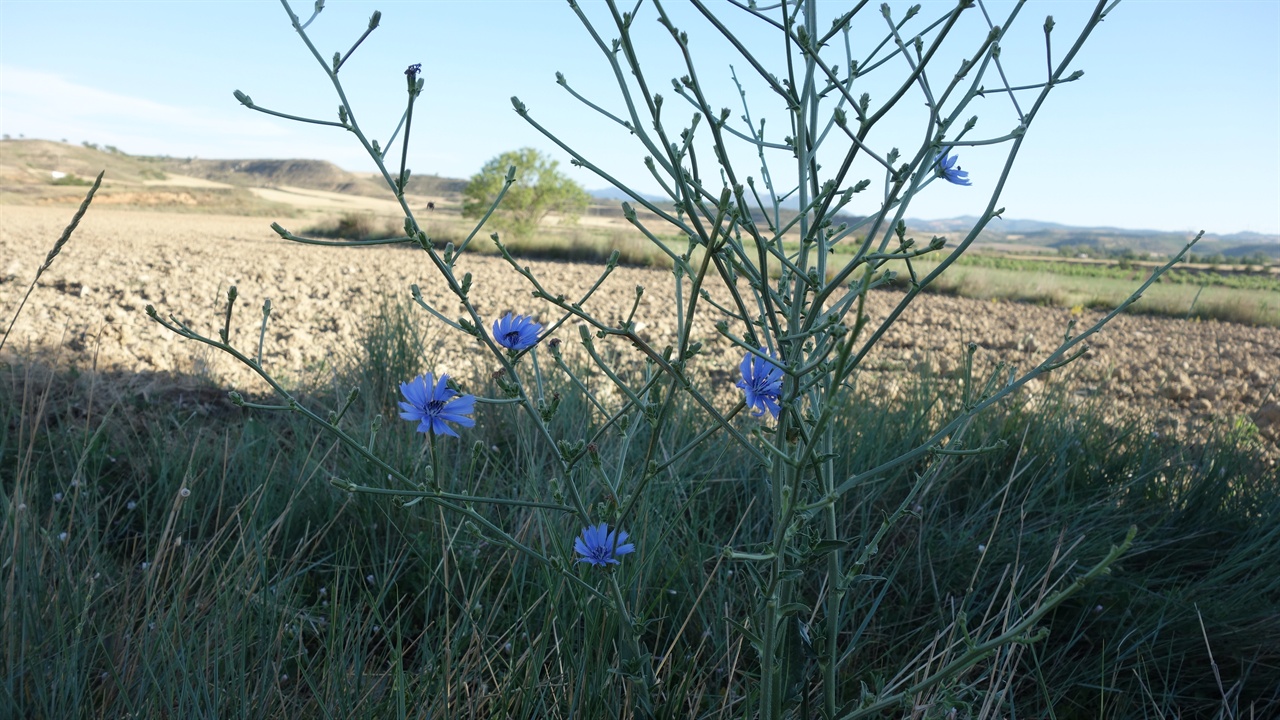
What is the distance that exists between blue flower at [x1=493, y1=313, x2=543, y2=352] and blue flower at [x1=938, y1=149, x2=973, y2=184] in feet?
2.21

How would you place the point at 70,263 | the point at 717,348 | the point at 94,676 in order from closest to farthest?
the point at 94,676 < the point at 717,348 < the point at 70,263

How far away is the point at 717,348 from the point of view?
5.96 m

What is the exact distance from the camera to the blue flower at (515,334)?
3.55 feet

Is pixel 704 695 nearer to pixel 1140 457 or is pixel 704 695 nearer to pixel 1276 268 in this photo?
pixel 1140 457

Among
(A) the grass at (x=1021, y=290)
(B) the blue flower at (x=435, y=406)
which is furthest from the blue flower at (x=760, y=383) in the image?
(A) the grass at (x=1021, y=290)

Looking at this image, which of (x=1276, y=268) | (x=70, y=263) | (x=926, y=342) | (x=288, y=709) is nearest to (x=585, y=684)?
(x=288, y=709)

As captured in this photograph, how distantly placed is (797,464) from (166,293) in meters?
8.15

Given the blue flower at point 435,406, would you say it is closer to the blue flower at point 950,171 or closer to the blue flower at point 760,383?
the blue flower at point 760,383

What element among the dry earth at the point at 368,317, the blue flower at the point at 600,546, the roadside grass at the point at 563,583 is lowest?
the dry earth at the point at 368,317

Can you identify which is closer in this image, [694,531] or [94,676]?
[94,676]

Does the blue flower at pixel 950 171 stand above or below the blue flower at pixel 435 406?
above

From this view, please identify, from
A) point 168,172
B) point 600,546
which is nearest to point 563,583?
point 600,546

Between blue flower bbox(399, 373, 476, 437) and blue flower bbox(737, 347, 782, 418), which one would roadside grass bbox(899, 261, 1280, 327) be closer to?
blue flower bbox(737, 347, 782, 418)

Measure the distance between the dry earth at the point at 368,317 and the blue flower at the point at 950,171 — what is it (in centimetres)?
239
